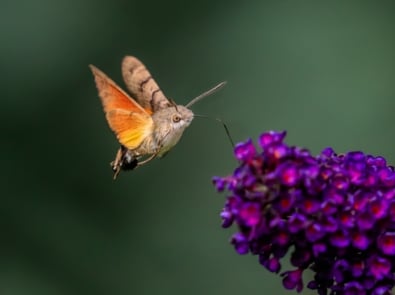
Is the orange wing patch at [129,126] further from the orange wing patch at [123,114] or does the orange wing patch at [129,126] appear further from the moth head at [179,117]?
the moth head at [179,117]

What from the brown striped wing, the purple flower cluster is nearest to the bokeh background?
the brown striped wing

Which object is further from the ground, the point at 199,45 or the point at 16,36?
the point at 16,36

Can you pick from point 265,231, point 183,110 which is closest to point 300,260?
point 265,231

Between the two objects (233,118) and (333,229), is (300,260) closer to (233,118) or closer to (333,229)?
(333,229)

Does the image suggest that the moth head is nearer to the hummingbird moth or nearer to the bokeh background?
the hummingbird moth

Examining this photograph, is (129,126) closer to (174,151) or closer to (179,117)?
(179,117)

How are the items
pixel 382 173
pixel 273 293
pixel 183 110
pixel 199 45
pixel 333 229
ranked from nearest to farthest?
pixel 333 229 → pixel 382 173 → pixel 183 110 → pixel 273 293 → pixel 199 45
